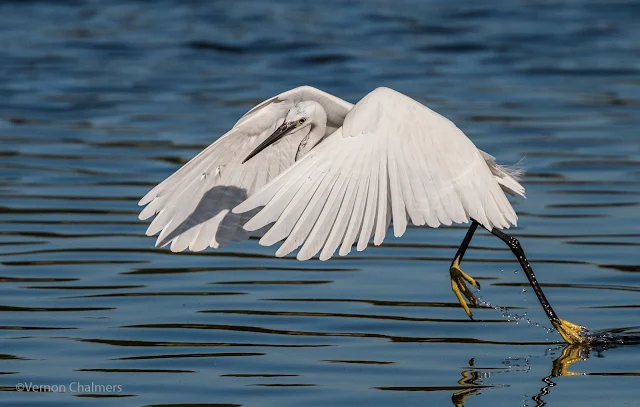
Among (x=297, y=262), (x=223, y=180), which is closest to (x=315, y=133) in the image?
(x=223, y=180)

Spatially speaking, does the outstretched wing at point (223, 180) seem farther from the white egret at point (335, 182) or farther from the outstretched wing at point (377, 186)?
the outstretched wing at point (377, 186)

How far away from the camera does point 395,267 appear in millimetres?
9617

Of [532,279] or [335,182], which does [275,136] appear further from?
[532,279]

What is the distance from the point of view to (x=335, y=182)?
259 inches

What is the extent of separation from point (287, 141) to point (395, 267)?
184 cm

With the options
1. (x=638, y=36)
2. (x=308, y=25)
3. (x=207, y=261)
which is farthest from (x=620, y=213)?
(x=308, y=25)

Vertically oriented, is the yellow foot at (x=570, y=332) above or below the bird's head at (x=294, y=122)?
above

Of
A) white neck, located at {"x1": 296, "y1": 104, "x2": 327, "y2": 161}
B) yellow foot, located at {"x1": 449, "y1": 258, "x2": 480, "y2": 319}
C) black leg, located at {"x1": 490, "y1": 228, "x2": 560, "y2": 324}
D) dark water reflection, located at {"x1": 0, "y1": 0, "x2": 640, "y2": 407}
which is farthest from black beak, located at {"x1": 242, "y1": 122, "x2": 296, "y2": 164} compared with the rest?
yellow foot, located at {"x1": 449, "y1": 258, "x2": 480, "y2": 319}

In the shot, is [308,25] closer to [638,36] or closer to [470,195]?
[638,36]

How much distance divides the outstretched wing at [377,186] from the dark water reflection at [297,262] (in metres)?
0.88

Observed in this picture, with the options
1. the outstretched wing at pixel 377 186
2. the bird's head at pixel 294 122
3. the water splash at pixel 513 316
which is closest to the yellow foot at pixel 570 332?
the water splash at pixel 513 316

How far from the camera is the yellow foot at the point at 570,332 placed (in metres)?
7.73

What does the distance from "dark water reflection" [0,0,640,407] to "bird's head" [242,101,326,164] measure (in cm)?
110

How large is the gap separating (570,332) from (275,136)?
2.00m
